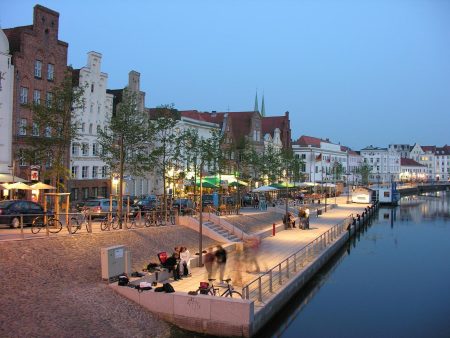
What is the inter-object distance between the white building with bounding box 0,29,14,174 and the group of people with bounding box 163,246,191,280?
27.3m

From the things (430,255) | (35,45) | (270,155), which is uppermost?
(35,45)

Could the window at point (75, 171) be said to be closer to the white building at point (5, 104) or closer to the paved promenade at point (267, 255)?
the white building at point (5, 104)

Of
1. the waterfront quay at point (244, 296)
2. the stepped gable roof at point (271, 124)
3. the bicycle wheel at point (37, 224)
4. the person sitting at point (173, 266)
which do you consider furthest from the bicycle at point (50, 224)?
the stepped gable roof at point (271, 124)

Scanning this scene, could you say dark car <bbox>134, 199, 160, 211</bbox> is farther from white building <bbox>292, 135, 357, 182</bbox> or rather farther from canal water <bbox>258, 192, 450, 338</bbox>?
white building <bbox>292, 135, 357, 182</bbox>

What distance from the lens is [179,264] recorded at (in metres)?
20.9

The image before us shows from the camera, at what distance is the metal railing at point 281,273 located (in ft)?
59.2

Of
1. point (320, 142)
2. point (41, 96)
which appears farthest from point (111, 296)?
point (320, 142)

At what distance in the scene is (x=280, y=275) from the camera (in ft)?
68.5

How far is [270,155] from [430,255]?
3253cm

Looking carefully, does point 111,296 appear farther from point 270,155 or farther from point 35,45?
point 270,155

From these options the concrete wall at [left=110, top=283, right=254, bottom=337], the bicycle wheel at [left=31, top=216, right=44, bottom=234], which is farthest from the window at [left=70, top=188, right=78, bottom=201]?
the concrete wall at [left=110, top=283, right=254, bottom=337]

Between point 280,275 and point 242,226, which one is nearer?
point 280,275

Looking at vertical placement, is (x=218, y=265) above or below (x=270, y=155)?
below

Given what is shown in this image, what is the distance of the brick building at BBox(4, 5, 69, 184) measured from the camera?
44.0 metres
